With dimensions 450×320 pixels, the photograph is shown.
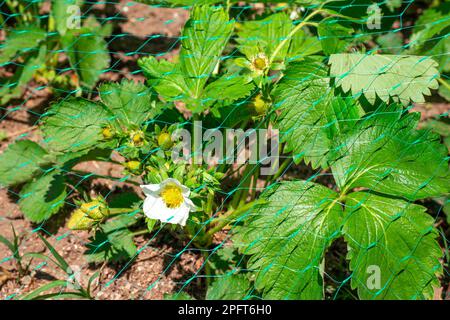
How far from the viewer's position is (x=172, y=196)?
5.06 feet

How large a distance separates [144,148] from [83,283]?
0.52 m

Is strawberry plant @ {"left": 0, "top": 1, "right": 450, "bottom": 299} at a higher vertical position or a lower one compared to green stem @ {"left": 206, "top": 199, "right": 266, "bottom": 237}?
higher

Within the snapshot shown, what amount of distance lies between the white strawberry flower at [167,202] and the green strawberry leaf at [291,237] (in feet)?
0.69

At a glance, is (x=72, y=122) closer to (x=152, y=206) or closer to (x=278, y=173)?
(x=152, y=206)

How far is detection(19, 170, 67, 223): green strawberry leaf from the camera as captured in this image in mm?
1875

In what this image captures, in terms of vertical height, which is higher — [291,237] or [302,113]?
[302,113]

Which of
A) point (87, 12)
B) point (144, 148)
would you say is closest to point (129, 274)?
point (144, 148)

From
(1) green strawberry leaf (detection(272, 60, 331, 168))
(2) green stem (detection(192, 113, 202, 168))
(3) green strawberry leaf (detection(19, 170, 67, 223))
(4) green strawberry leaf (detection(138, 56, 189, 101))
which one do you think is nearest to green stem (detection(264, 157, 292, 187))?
(1) green strawberry leaf (detection(272, 60, 331, 168))

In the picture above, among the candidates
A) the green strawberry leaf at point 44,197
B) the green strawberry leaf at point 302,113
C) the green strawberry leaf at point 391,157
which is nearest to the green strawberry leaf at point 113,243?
the green strawberry leaf at point 44,197

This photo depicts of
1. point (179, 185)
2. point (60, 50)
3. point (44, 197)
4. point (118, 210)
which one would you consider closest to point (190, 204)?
point (179, 185)

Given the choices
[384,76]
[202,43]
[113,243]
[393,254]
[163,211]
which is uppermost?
[202,43]

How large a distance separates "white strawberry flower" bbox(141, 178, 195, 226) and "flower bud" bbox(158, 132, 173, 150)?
0.12m

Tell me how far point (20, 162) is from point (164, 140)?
0.65 metres

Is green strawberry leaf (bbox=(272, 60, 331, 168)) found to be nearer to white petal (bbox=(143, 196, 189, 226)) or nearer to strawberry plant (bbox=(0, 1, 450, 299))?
strawberry plant (bbox=(0, 1, 450, 299))
